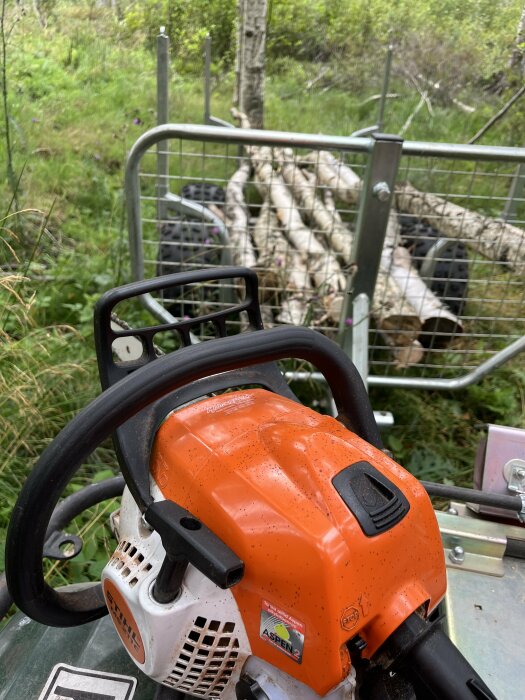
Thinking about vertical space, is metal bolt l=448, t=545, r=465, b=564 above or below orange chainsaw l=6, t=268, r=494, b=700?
below

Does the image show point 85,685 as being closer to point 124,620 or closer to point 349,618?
point 124,620

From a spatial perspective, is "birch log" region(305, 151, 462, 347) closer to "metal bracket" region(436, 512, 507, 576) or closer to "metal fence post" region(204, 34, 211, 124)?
"metal bracket" region(436, 512, 507, 576)

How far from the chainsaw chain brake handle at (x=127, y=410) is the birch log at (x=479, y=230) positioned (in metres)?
1.16

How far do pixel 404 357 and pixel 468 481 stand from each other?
0.51 m

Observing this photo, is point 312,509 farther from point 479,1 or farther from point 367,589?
point 479,1

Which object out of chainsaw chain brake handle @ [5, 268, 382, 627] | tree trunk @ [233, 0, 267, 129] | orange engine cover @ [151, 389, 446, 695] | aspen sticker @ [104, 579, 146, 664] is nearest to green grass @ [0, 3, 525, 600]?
tree trunk @ [233, 0, 267, 129]

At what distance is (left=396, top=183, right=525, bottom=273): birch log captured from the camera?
2178 mm

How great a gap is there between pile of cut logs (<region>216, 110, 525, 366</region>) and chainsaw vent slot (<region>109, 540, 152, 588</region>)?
131cm

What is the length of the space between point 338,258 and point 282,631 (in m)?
2.21

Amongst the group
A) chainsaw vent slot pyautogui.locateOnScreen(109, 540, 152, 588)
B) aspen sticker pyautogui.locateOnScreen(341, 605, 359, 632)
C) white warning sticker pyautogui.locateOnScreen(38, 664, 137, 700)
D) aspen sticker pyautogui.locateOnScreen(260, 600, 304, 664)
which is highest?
aspen sticker pyautogui.locateOnScreen(341, 605, 359, 632)

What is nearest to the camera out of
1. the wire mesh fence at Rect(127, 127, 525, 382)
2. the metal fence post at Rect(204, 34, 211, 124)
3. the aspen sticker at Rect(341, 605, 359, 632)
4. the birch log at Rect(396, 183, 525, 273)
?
the aspen sticker at Rect(341, 605, 359, 632)

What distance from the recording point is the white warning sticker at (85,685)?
1081mm

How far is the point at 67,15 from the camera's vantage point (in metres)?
4.88

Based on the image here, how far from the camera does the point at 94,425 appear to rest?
2.35 ft
